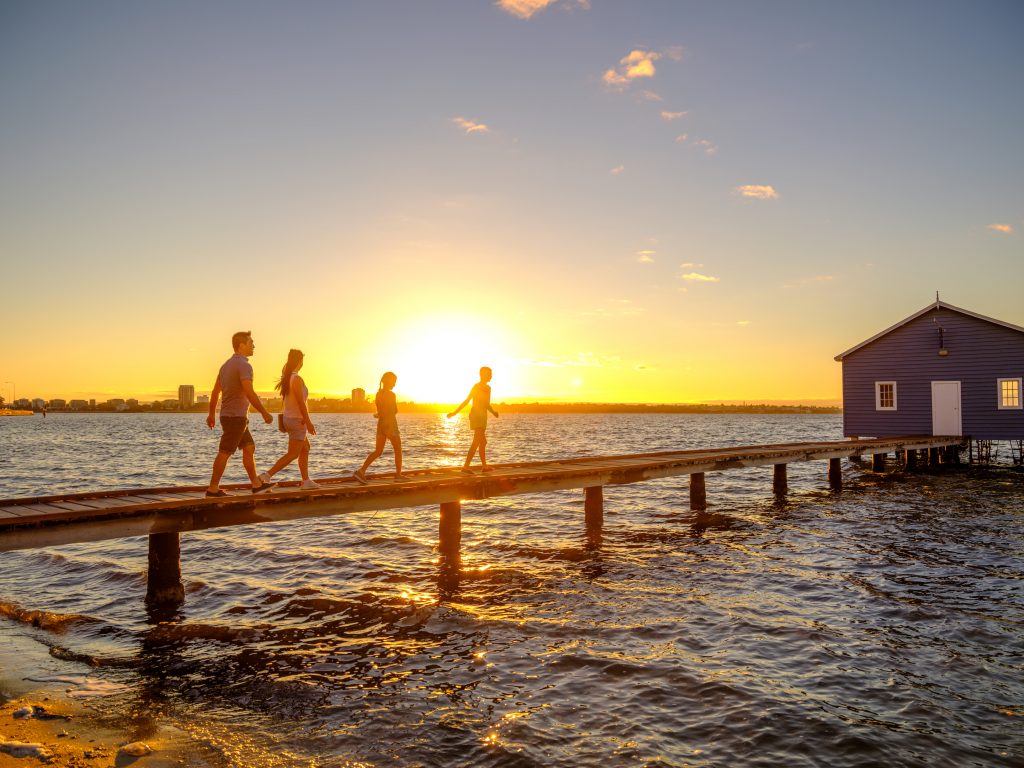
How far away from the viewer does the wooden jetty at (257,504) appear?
25.2 feet

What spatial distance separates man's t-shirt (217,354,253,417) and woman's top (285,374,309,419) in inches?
41.1

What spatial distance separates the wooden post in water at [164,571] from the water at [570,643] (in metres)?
0.36

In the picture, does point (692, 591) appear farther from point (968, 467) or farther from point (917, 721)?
point (968, 467)

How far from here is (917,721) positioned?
6.04 m

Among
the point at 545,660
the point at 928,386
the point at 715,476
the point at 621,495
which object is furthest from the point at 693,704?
the point at 928,386

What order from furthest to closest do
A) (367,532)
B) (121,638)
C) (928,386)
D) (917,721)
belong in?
(928,386)
(367,532)
(121,638)
(917,721)

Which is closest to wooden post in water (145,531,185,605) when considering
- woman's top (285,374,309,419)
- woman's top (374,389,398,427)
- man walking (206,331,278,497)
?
man walking (206,331,278,497)

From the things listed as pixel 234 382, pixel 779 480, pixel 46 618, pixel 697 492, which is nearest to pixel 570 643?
pixel 234 382

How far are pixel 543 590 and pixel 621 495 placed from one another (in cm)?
1369

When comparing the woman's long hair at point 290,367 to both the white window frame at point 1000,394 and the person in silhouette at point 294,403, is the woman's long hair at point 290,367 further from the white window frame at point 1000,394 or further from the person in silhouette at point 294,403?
the white window frame at point 1000,394

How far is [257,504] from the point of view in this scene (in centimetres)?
907

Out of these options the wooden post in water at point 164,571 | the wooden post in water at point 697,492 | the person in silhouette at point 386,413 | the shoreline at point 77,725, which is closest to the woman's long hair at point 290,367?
the person in silhouette at point 386,413

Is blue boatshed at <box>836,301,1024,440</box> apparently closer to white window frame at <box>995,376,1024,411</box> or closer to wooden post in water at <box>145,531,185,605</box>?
white window frame at <box>995,376,1024,411</box>

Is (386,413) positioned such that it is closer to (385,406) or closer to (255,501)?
(385,406)
